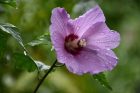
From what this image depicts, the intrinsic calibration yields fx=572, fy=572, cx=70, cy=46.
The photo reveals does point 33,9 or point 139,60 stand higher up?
point 33,9

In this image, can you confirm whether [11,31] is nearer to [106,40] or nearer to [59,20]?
[59,20]

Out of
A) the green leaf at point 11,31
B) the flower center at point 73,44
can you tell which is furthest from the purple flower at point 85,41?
the green leaf at point 11,31

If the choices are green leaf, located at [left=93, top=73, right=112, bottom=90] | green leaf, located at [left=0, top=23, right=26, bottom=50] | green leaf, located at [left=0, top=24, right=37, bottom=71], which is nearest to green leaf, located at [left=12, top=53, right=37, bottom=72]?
green leaf, located at [left=0, top=24, right=37, bottom=71]

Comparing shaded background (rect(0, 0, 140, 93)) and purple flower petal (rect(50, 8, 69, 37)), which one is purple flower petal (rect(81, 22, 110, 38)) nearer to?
purple flower petal (rect(50, 8, 69, 37))

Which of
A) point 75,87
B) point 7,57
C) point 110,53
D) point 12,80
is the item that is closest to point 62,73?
point 75,87

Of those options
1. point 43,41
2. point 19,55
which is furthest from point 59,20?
point 19,55

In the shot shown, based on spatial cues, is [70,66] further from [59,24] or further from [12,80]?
[12,80]
